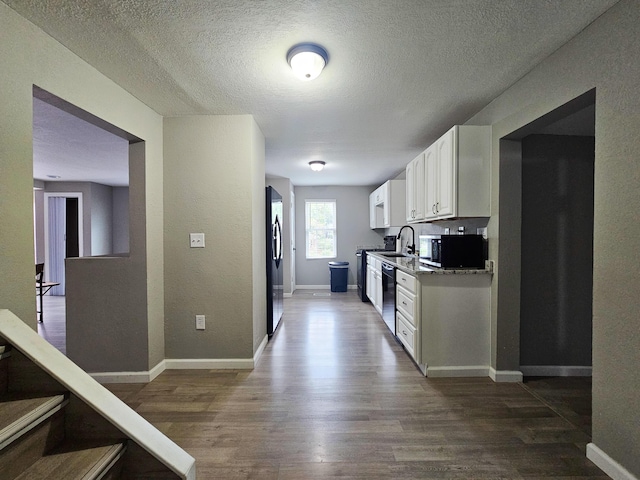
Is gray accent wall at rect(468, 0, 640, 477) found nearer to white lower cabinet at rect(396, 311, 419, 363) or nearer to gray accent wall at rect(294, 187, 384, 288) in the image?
white lower cabinet at rect(396, 311, 419, 363)

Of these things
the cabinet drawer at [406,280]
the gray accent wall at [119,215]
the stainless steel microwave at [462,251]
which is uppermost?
the gray accent wall at [119,215]

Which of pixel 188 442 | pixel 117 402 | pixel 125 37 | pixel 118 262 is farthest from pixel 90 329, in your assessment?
pixel 125 37

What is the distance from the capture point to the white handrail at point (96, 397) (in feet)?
4.17

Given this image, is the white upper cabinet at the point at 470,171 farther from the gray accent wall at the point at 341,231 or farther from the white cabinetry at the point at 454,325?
the gray accent wall at the point at 341,231

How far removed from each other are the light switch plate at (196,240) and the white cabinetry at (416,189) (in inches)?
91.6

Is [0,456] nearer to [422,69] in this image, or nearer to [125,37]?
[125,37]

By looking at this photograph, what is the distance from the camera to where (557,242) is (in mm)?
2775

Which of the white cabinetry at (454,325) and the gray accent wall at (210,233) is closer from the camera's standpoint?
the white cabinetry at (454,325)

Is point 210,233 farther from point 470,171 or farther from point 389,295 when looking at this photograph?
point 470,171

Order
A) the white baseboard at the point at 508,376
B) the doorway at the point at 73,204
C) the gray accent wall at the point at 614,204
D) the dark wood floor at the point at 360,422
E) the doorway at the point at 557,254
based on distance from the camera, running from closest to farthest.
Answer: the gray accent wall at the point at 614,204
the dark wood floor at the point at 360,422
the white baseboard at the point at 508,376
the doorway at the point at 557,254
the doorway at the point at 73,204

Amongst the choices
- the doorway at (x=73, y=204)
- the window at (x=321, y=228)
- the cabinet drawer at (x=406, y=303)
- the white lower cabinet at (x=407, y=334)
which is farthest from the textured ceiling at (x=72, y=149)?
the window at (x=321, y=228)

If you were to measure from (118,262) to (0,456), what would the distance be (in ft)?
5.98

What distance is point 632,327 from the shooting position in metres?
1.51

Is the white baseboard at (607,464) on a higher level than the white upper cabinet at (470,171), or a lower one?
lower
